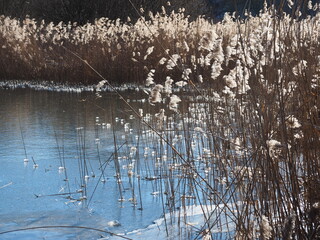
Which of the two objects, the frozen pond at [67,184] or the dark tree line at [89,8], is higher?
the dark tree line at [89,8]

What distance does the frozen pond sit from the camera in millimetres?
2773

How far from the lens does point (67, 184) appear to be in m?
3.40

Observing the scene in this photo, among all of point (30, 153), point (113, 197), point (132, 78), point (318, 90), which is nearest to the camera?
point (318, 90)

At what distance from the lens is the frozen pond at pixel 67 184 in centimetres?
277

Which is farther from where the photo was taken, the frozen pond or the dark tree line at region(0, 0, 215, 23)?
the dark tree line at region(0, 0, 215, 23)

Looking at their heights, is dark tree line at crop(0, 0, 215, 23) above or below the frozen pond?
above

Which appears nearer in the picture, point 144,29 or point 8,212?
point 8,212

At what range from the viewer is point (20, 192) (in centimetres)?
325

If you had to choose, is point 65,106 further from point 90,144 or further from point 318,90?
point 318,90

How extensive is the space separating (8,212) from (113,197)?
544mm

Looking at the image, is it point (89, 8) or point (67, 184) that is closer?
point (67, 184)

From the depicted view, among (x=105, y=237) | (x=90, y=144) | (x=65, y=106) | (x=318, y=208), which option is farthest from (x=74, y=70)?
(x=318, y=208)

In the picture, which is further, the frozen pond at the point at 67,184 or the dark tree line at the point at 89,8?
the dark tree line at the point at 89,8

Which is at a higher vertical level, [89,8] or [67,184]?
[89,8]
